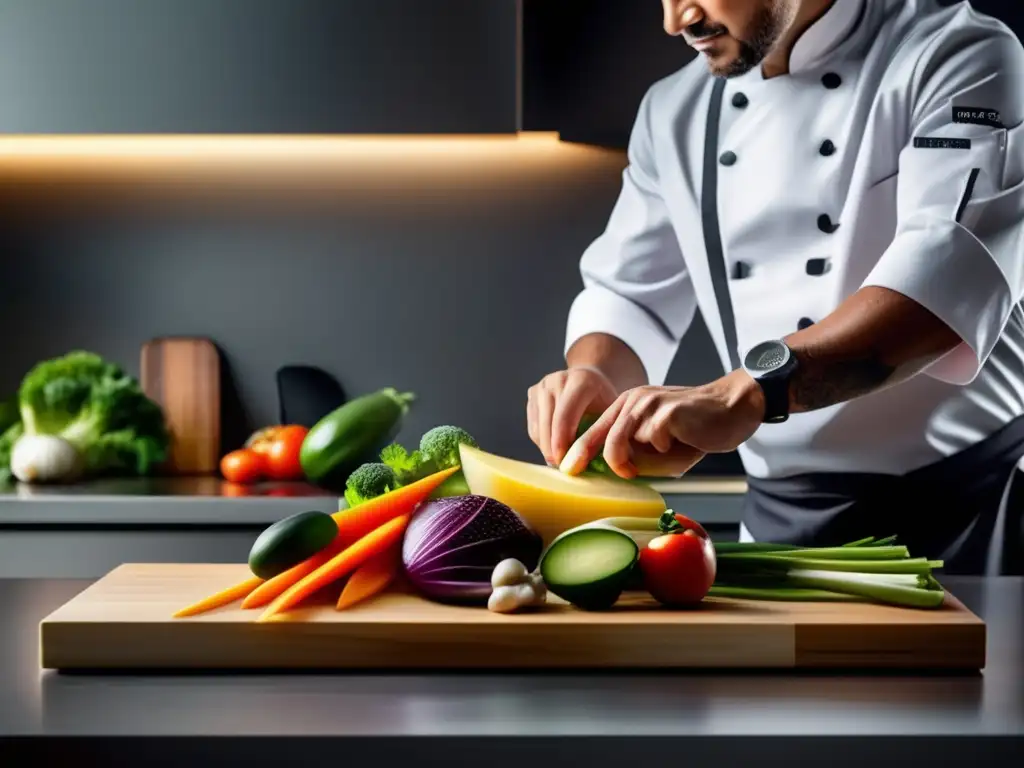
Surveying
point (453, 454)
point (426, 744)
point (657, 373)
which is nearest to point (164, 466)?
point (657, 373)

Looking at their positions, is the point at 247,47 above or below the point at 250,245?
above

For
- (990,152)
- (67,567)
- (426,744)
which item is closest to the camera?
(426,744)

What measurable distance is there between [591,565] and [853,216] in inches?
32.0

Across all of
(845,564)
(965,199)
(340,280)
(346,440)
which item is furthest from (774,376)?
(340,280)

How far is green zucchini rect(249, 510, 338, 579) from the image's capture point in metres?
1.00

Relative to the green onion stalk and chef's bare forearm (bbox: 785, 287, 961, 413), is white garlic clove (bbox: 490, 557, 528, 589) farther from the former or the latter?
chef's bare forearm (bbox: 785, 287, 961, 413)

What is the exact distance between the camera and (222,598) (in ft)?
3.26

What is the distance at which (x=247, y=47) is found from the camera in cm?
235

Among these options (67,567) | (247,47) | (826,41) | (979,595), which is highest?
(247,47)

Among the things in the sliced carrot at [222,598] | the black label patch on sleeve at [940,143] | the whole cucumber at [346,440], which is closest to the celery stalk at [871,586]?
the sliced carrot at [222,598]

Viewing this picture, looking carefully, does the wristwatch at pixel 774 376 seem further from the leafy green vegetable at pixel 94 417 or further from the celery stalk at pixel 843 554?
the leafy green vegetable at pixel 94 417

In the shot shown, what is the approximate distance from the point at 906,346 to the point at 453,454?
51 centimetres

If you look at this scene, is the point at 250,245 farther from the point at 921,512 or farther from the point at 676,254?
the point at 921,512

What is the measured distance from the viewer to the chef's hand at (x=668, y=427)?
113cm
